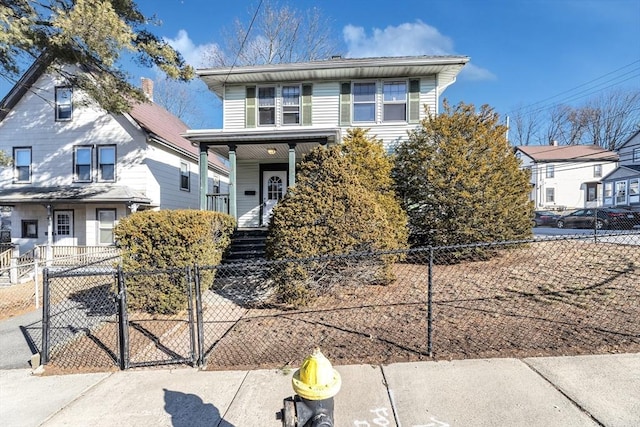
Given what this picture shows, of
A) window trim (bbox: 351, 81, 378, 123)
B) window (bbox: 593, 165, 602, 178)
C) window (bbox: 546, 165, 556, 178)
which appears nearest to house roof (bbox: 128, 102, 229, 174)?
window trim (bbox: 351, 81, 378, 123)

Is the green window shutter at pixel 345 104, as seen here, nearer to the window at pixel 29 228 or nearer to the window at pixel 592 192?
the window at pixel 29 228

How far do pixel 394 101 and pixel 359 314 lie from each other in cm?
828

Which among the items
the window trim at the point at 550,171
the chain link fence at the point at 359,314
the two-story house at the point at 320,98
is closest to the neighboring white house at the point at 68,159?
the two-story house at the point at 320,98

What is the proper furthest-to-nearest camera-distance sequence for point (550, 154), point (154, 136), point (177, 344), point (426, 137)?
1. point (550, 154)
2. point (154, 136)
3. point (426, 137)
4. point (177, 344)

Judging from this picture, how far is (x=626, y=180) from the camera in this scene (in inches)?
1109

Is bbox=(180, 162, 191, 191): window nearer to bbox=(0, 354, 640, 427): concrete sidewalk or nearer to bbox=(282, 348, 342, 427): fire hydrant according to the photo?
bbox=(0, 354, 640, 427): concrete sidewalk

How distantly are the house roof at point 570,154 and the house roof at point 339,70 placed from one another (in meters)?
30.3

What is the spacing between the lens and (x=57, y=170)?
1366 cm

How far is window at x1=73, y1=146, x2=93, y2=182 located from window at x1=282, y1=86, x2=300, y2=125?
338 inches

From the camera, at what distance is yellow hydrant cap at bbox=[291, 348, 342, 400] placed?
1616 mm

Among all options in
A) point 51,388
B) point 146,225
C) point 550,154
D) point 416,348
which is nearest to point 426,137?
point 416,348

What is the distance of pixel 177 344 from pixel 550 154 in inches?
1605

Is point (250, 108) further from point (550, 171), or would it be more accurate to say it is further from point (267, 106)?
point (550, 171)

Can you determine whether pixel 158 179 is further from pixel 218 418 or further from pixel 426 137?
pixel 218 418
